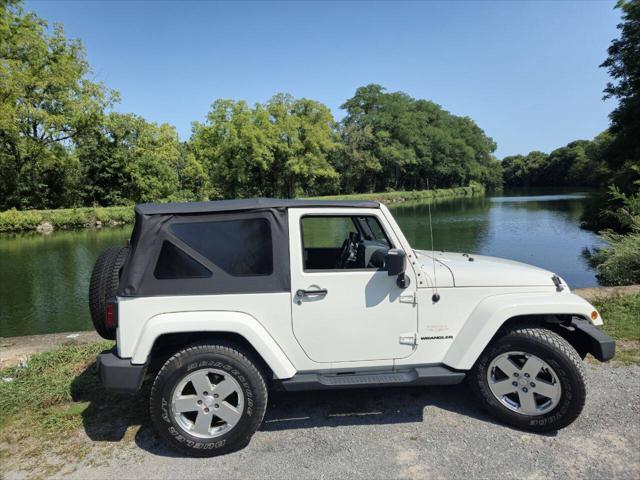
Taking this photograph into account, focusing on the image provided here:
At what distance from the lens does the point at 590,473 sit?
286 centimetres

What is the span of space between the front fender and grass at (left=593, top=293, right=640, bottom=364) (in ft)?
5.96

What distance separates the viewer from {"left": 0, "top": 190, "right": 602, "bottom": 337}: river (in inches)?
470

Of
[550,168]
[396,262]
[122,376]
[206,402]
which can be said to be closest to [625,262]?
[396,262]

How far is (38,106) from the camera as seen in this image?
123 feet

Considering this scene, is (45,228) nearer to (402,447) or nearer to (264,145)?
(264,145)

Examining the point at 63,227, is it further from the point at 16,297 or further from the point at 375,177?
the point at 375,177

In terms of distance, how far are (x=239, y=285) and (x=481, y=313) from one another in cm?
198

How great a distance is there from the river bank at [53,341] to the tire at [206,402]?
8.93ft

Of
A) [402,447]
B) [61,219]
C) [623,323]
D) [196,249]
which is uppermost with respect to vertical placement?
[196,249]

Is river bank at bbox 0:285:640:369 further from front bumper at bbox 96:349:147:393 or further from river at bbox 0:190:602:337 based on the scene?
river at bbox 0:190:602:337

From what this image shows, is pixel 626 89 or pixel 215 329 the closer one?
pixel 215 329

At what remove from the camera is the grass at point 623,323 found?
4787 mm

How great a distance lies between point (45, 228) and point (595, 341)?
40673 millimetres

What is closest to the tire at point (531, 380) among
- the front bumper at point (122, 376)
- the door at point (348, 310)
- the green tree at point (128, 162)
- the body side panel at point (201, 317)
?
the door at point (348, 310)
